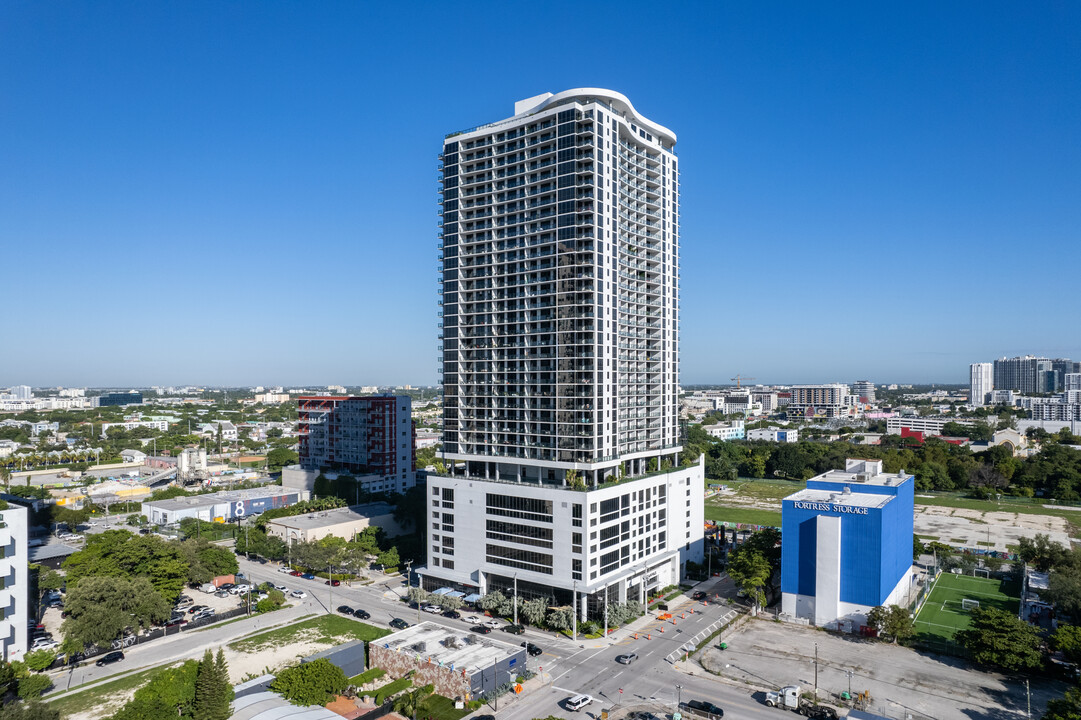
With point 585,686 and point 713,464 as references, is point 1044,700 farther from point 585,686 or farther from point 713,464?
point 713,464

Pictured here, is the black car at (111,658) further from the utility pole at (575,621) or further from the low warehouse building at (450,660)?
the utility pole at (575,621)

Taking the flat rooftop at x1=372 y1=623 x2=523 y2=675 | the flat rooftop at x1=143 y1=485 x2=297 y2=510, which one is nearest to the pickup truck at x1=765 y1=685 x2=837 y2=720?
the flat rooftop at x1=372 y1=623 x2=523 y2=675

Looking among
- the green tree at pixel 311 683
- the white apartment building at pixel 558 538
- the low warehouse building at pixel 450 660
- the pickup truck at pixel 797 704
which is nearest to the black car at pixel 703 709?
the pickup truck at pixel 797 704

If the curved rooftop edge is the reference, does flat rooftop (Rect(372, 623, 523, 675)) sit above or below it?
below

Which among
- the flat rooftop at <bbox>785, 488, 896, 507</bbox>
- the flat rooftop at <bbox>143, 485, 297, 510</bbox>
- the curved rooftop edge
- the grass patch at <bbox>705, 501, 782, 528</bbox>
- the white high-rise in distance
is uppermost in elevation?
the curved rooftop edge

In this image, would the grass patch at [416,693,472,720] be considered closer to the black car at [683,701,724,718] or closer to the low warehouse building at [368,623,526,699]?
the low warehouse building at [368,623,526,699]

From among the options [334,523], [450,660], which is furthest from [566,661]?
[334,523]

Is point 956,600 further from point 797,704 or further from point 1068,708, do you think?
point 797,704

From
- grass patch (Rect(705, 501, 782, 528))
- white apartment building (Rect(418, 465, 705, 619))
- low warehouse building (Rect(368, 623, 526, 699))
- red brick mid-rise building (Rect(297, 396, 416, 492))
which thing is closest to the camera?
low warehouse building (Rect(368, 623, 526, 699))
